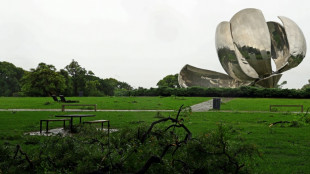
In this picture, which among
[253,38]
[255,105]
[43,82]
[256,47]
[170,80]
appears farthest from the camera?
[170,80]

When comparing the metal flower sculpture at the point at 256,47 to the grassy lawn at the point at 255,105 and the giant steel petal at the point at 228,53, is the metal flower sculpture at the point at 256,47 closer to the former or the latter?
the giant steel petal at the point at 228,53

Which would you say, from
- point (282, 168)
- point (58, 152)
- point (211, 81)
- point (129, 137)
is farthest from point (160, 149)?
point (211, 81)

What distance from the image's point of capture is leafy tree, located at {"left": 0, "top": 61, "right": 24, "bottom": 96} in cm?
4853

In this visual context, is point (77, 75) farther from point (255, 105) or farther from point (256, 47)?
point (255, 105)

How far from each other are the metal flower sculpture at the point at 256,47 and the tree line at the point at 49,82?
39.1 ft

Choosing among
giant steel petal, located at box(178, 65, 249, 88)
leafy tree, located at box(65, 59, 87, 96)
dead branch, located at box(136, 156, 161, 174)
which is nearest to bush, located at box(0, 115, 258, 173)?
dead branch, located at box(136, 156, 161, 174)

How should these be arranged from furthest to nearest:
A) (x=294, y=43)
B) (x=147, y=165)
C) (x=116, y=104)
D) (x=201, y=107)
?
(x=294, y=43) → (x=116, y=104) → (x=201, y=107) → (x=147, y=165)

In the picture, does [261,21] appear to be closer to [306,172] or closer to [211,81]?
[211,81]

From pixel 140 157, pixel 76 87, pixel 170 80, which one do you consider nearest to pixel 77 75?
pixel 76 87

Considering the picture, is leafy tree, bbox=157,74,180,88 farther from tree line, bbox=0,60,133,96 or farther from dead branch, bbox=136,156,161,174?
dead branch, bbox=136,156,161,174

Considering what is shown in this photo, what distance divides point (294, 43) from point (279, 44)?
2.52m

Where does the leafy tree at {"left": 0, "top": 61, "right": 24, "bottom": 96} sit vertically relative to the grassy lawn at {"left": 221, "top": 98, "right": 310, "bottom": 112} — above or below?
above

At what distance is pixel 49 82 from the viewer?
3897 centimetres

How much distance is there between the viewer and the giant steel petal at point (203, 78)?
118 ft
